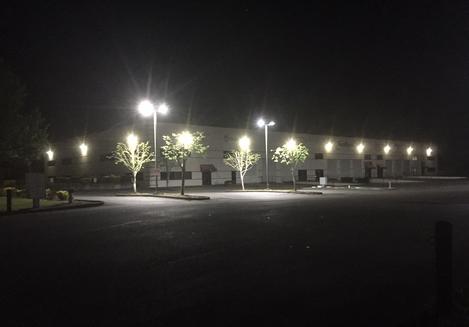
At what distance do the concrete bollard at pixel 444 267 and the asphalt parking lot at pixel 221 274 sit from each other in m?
0.41

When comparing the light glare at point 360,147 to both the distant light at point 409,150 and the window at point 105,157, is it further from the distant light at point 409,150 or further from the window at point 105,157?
the window at point 105,157

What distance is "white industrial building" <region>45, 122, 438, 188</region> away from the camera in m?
47.2

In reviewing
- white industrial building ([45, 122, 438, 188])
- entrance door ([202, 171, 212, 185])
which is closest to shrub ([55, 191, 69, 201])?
white industrial building ([45, 122, 438, 188])

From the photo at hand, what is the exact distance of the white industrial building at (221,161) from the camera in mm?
47219

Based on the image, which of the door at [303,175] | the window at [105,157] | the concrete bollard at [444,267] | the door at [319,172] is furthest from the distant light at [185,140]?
the door at [319,172]

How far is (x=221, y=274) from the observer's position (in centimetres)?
730

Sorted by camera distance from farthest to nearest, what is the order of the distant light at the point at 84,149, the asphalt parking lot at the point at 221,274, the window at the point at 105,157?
the distant light at the point at 84,149, the window at the point at 105,157, the asphalt parking lot at the point at 221,274

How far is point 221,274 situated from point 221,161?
46.0 meters

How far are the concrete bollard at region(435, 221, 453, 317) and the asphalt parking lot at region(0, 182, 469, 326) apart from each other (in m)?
0.41

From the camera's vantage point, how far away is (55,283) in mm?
6871

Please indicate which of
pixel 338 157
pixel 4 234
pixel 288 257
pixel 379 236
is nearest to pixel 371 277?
pixel 288 257

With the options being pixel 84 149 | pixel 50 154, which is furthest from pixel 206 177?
pixel 50 154

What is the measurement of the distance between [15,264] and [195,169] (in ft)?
139

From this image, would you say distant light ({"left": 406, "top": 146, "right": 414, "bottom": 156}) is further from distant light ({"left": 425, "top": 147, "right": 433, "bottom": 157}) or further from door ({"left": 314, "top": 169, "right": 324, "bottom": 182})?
door ({"left": 314, "top": 169, "right": 324, "bottom": 182})
